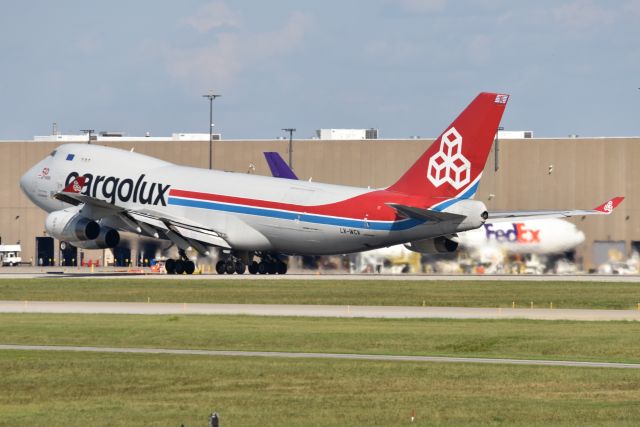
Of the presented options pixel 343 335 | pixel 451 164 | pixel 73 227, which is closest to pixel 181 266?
pixel 73 227

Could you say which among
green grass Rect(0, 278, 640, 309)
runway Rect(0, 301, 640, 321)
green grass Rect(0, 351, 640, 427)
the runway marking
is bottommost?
green grass Rect(0, 351, 640, 427)

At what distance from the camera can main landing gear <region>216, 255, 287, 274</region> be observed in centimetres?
8638

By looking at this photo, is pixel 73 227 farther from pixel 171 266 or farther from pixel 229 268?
pixel 229 268

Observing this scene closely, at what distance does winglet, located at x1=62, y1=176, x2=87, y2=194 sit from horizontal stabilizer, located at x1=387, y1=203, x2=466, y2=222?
22252 millimetres

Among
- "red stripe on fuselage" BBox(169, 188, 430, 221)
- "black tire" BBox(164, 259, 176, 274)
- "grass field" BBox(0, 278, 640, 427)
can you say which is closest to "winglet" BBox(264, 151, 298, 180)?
"black tire" BBox(164, 259, 176, 274)

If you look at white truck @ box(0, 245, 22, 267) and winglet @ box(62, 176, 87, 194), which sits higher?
winglet @ box(62, 176, 87, 194)

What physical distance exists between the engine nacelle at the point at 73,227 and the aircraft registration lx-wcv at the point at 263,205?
6cm

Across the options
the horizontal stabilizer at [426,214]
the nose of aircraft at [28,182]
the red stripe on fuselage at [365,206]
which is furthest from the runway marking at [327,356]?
the nose of aircraft at [28,182]

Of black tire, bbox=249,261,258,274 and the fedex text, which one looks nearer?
black tire, bbox=249,261,258,274

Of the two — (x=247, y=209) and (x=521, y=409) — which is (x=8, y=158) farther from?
(x=521, y=409)

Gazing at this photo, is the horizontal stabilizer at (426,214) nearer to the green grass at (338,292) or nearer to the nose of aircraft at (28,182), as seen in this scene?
the green grass at (338,292)

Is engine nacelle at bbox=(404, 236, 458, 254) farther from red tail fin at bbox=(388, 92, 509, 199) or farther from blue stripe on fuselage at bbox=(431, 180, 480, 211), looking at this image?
blue stripe on fuselage at bbox=(431, 180, 480, 211)

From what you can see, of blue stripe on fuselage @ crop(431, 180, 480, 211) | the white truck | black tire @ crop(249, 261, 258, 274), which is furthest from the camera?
the white truck

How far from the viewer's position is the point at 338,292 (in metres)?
68.4
